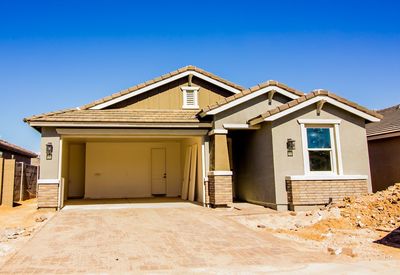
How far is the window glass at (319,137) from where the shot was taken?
1159 centimetres

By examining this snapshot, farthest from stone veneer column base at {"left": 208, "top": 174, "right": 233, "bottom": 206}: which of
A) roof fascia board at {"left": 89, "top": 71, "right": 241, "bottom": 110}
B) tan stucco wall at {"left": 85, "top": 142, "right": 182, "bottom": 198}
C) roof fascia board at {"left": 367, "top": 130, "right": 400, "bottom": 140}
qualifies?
roof fascia board at {"left": 367, "top": 130, "right": 400, "bottom": 140}

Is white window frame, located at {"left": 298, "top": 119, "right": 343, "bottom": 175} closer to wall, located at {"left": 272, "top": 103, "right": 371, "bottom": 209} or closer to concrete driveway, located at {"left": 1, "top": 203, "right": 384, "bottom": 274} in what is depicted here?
wall, located at {"left": 272, "top": 103, "right": 371, "bottom": 209}

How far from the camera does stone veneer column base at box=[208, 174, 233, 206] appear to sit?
458 inches

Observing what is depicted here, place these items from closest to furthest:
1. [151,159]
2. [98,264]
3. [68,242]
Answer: [98,264]
[68,242]
[151,159]

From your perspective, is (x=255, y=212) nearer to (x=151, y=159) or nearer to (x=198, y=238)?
(x=198, y=238)

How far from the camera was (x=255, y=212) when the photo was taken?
34.8 ft

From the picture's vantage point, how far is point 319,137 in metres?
11.7

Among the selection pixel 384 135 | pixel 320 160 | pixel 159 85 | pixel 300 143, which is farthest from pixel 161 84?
pixel 384 135

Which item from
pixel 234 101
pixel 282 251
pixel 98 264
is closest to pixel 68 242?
pixel 98 264

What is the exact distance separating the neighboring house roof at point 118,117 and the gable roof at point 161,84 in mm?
1716

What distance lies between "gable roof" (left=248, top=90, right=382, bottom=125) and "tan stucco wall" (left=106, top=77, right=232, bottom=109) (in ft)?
15.3

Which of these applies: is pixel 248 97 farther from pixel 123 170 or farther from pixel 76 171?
pixel 76 171

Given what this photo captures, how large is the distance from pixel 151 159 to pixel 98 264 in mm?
11200

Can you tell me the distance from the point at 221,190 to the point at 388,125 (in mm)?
8949
